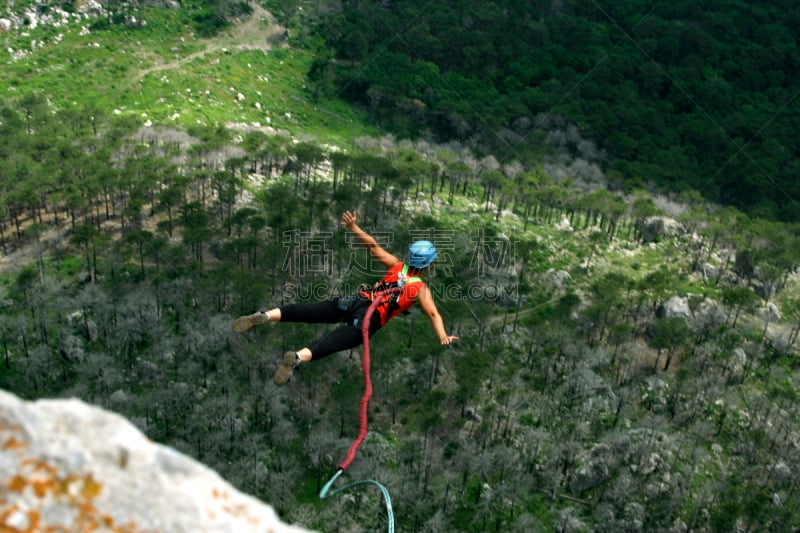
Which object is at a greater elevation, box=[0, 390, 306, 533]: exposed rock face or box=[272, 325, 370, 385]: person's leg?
box=[0, 390, 306, 533]: exposed rock face

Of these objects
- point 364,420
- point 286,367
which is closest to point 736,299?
point 286,367

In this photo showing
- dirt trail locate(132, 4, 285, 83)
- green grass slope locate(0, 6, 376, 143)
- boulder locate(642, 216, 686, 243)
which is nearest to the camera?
boulder locate(642, 216, 686, 243)

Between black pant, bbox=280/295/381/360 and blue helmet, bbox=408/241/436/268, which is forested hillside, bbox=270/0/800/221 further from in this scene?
blue helmet, bbox=408/241/436/268

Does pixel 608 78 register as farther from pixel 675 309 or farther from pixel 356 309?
pixel 356 309

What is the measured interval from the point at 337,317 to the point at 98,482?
7.60 m

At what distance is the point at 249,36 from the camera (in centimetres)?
8444

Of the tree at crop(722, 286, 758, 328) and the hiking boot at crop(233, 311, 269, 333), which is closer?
the hiking boot at crop(233, 311, 269, 333)

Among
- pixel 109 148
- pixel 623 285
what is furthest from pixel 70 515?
pixel 109 148

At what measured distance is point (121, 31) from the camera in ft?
251

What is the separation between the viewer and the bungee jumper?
11453 millimetres

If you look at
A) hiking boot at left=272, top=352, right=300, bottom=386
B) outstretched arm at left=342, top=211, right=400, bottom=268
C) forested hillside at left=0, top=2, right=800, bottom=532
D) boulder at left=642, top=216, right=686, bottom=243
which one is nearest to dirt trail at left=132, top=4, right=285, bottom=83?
forested hillside at left=0, top=2, right=800, bottom=532

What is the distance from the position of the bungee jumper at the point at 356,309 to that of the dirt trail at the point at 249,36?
67345mm

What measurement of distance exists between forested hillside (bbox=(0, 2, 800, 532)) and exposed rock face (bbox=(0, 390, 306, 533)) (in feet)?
117

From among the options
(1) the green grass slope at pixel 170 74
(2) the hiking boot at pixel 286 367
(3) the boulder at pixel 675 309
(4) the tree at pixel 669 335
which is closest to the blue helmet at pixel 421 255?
(2) the hiking boot at pixel 286 367
